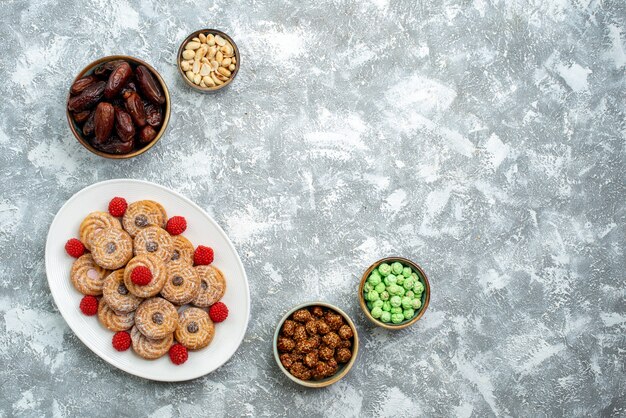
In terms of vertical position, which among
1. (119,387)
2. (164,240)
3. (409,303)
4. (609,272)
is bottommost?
(119,387)

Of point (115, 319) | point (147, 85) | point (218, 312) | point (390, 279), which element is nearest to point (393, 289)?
point (390, 279)

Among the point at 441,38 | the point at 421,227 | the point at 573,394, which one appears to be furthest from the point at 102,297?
the point at 573,394

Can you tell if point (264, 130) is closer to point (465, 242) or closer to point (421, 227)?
point (421, 227)

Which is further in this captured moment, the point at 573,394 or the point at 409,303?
the point at 573,394

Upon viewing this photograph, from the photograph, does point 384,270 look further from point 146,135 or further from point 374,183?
point 146,135

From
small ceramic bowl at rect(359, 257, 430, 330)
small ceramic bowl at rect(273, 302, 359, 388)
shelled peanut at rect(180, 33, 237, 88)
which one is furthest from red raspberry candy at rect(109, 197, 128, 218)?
small ceramic bowl at rect(359, 257, 430, 330)

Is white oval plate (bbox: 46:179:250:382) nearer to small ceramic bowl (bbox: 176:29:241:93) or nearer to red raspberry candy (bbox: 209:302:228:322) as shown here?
red raspberry candy (bbox: 209:302:228:322)

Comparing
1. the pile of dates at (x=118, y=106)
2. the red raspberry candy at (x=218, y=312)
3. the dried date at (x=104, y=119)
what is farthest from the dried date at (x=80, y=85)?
the red raspberry candy at (x=218, y=312)

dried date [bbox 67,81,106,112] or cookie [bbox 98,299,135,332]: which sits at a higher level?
dried date [bbox 67,81,106,112]
